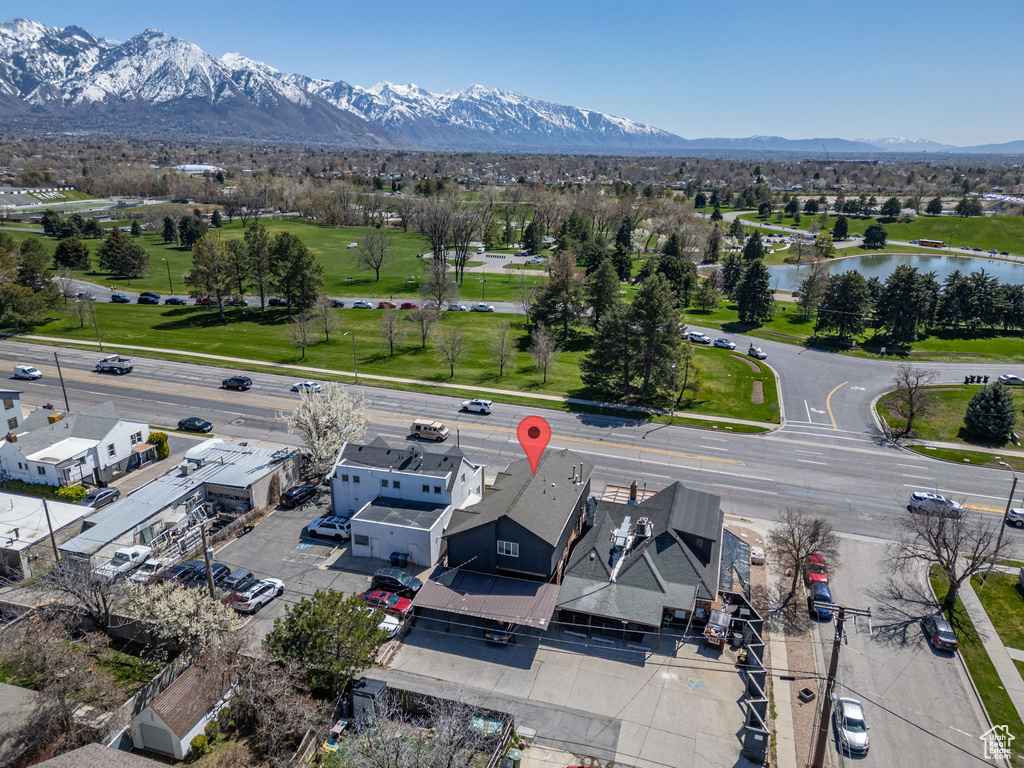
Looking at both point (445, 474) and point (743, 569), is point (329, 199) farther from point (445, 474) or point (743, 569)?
point (743, 569)

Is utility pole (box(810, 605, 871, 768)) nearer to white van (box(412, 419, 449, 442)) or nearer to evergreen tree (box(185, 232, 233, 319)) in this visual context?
white van (box(412, 419, 449, 442))

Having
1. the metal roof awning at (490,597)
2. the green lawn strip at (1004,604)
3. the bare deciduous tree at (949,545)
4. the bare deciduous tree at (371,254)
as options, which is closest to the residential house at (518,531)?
the metal roof awning at (490,597)

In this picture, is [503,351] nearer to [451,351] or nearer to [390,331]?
[451,351]

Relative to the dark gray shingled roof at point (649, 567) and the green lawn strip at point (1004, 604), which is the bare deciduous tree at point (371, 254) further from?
the green lawn strip at point (1004, 604)

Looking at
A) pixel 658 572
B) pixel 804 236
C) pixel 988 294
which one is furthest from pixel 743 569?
pixel 804 236

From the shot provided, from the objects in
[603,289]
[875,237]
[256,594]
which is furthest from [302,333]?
Result: [875,237]

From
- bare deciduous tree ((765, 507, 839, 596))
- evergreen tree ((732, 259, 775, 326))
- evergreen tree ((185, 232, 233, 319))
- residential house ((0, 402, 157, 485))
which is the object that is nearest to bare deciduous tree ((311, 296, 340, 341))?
evergreen tree ((185, 232, 233, 319))

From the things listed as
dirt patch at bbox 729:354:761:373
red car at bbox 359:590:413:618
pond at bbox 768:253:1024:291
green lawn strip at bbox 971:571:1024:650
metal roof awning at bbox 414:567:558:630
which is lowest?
green lawn strip at bbox 971:571:1024:650
